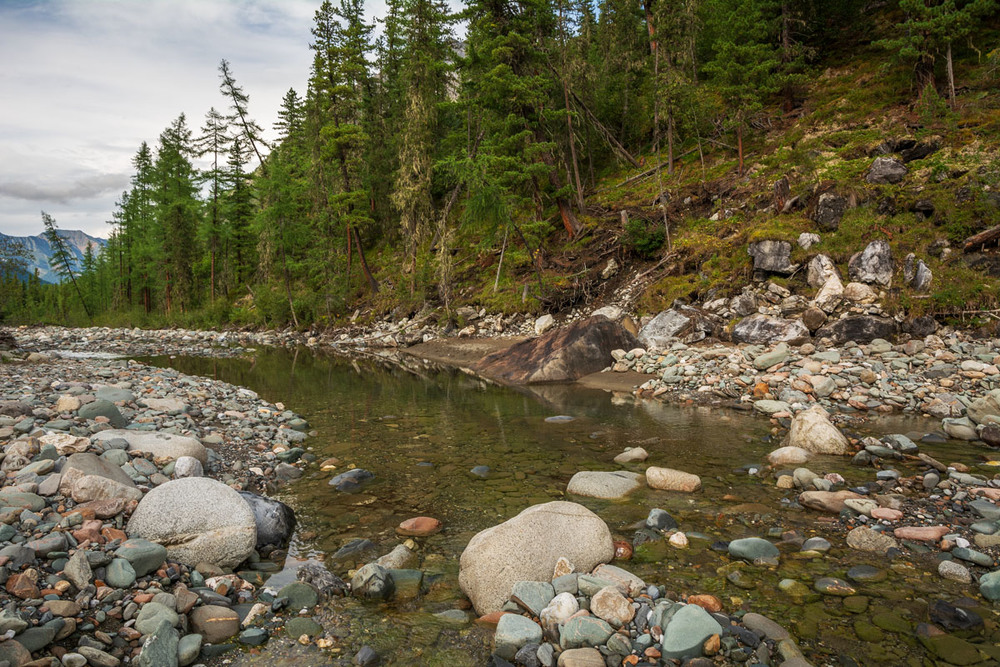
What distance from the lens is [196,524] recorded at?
189 inches

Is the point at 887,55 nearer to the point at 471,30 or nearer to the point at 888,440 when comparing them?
the point at 471,30

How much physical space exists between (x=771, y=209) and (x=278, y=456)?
18305 millimetres

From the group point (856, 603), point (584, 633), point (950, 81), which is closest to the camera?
point (584, 633)

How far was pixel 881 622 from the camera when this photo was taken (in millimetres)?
3756

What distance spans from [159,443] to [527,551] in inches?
218

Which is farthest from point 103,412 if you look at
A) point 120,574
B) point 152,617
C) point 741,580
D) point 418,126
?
point 418,126

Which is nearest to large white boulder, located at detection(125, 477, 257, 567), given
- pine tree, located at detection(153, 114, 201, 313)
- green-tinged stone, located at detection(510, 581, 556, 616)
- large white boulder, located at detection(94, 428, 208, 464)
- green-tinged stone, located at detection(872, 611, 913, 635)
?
large white boulder, located at detection(94, 428, 208, 464)

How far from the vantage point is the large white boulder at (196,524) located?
4.64 meters

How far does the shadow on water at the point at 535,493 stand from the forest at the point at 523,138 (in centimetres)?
952

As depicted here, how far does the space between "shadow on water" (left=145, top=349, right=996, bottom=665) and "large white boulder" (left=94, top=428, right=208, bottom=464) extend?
4.67 feet

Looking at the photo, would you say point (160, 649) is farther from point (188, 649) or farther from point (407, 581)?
point (407, 581)

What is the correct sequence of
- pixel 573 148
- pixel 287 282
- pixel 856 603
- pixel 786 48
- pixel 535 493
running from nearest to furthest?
1. pixel 856 603
2. pixel 535 493
3. pixel 786 48
4. pixel 573 148
5. pixel 287 282

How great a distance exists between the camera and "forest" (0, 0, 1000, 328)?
21.1 m

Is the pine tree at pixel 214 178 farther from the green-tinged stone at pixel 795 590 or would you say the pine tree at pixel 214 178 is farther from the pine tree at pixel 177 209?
the green-tinged stone at pixel 795 590
